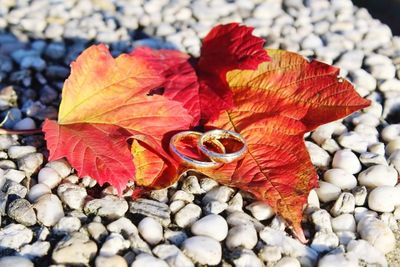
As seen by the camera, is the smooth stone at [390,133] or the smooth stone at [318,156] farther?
the smooth stone at [390,133]

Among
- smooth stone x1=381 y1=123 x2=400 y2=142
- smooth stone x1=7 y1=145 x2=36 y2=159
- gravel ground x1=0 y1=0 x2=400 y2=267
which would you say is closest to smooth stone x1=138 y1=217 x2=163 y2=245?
gravel ground x1=0 y1=0 x2=400 y2=267

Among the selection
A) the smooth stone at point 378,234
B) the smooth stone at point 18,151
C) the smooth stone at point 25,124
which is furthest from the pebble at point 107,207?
the smooth stone at point 378,234

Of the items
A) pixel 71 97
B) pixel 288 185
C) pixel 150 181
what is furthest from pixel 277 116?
pixel 71 97

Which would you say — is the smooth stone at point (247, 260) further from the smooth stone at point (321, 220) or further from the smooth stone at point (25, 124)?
the smooth stone at point (25, 124)

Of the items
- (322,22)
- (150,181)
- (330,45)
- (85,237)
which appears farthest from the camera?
(322,22)

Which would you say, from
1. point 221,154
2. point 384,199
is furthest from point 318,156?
point 221,154

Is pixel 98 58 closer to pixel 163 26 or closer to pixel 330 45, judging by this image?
pixel 163 26
